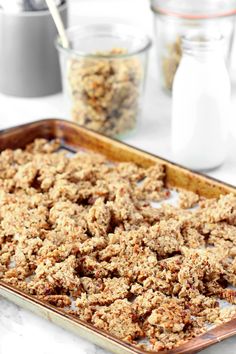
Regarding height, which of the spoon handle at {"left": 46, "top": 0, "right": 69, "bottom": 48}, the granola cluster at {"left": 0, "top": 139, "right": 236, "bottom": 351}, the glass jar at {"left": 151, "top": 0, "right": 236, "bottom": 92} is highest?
the spoon handle at {"left": 46, "top": 0, "right": 69, "bottom": 48}

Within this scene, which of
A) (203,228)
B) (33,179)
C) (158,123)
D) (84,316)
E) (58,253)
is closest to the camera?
(84,316)

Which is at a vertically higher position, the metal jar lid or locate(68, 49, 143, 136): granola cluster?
the metal jar lid

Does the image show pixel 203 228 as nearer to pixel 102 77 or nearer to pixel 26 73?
pixel 102 77

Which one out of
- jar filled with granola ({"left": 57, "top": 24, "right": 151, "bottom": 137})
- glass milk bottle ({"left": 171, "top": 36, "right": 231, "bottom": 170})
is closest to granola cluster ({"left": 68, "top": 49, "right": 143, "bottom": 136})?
jar filled with granola ({"left": 57, "top": 24, "right": 151, "bottom": 137})

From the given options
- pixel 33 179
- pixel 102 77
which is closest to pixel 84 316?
pixel 33 179

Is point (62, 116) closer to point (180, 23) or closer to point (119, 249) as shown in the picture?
point (180, 23)

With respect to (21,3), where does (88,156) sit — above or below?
below

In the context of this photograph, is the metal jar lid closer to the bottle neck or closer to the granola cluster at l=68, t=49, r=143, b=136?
the granola cluster at l=68, t=49, r=143, b=136
